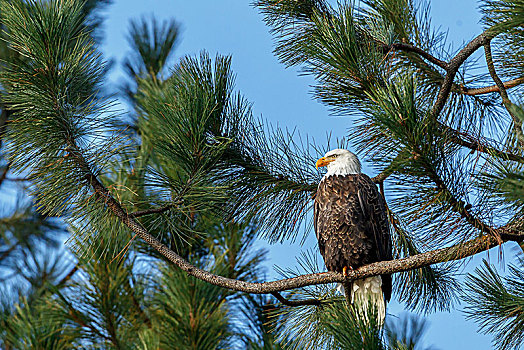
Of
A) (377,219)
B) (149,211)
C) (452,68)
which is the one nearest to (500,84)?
(452,68)

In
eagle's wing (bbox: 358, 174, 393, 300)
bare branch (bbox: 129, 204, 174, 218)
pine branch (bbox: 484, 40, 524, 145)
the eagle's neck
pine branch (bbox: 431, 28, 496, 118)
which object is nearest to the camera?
pine branch (bbox: 484, 40, 524, 145)

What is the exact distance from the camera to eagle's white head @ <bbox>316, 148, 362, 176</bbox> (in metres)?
2.74

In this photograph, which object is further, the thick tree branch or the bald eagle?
the bald eagle

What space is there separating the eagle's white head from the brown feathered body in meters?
0.06

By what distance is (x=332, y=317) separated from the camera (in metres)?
1.92

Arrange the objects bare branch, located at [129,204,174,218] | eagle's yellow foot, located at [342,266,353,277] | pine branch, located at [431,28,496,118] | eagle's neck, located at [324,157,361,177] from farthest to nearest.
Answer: eagle's neck, located at [324,157,361,177] → eagle's yellow foot, located at [342,266,353,277] → bare branch, located at [129,204,174,218] → pine branch, located at [431,28,496,118]

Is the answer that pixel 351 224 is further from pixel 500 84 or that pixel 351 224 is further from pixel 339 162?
pixel 500 84

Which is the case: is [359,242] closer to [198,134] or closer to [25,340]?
[198,134]

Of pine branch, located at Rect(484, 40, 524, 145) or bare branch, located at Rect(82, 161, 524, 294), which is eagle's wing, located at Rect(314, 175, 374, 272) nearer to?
bare branch, located at Rect(82, 161, 524, 294)

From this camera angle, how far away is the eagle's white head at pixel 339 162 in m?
2.74

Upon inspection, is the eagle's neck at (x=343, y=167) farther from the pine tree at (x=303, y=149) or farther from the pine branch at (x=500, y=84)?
the pine branch at (x=500, y=84)

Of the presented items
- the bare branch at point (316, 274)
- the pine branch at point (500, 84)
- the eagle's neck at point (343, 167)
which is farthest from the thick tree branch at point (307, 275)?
the eagle's neck at point (343, 167)

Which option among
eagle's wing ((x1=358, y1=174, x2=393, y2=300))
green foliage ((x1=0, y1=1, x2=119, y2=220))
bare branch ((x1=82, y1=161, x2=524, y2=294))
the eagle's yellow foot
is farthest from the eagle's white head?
green foliage ((x1=0, y1=1, x2=119, y2=220))

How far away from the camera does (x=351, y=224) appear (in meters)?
2.69
